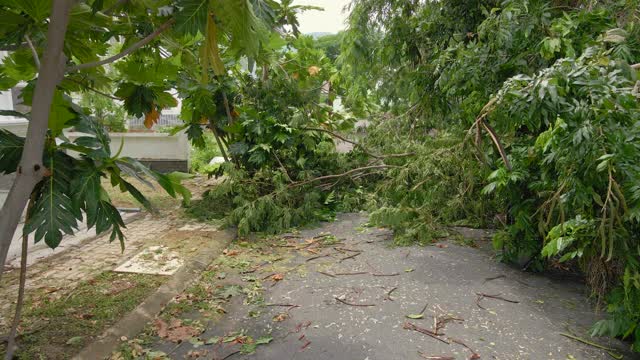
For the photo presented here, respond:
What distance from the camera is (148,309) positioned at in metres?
3.24

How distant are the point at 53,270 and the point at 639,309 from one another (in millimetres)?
4507

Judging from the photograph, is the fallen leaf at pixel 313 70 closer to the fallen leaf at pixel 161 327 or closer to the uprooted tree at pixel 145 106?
the uprooted tree at pixel 145 106

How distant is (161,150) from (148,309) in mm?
6745

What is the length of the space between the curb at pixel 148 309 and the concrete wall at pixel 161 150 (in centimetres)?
503

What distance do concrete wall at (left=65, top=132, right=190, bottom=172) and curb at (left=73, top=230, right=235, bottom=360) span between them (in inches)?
198

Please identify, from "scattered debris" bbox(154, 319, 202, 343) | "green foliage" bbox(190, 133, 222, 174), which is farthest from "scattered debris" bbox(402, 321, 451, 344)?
"green foliage" bbox(190, 133, 222, 174)

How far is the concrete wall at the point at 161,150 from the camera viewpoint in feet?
30.6

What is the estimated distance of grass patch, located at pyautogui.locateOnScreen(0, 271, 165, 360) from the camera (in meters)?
2.69

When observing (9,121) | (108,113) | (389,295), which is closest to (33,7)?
(389,295)

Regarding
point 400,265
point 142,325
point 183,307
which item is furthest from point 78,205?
point 400,265

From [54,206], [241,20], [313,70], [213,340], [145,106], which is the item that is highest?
Answer: [313,70]

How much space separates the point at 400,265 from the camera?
163 inches

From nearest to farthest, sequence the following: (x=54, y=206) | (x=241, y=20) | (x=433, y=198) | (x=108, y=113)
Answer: (x=241, y=20) < (x=54, y=206) < (x=433, y=198) < (x=108, y=113)

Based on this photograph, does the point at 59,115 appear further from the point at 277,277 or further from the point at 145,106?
the point at 277,277
